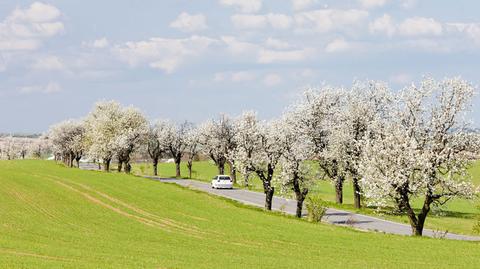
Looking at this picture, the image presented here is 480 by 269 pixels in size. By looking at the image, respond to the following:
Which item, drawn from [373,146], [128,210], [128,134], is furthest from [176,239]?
[128,134]

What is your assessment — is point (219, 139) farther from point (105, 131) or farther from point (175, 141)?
point (105, 131)

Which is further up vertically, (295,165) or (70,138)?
(70,138)

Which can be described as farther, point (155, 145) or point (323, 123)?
point (155, 145)

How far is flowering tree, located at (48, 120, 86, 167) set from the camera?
5714 inches

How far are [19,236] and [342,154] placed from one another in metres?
43.0

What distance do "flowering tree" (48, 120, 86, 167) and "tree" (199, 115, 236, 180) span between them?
34.7 metres

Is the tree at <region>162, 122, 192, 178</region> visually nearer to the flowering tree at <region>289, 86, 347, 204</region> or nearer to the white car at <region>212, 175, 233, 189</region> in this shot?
the white car at <region>212, 175, 233, 189</region>

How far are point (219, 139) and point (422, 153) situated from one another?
232 ft

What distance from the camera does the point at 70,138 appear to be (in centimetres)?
15388

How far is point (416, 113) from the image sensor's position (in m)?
55.1

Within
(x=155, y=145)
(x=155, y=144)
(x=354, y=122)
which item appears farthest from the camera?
(x=155, y=145)

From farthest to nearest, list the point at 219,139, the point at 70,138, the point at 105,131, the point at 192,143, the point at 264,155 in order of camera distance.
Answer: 1. the point at 70,138
2. the point at 192,143
3. the point at 105,131
4. the point at 219,139
5. the point at 264,155

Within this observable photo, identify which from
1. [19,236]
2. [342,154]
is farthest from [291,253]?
[342,154]

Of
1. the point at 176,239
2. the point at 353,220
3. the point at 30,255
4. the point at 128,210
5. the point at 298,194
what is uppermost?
the point at 298,194
